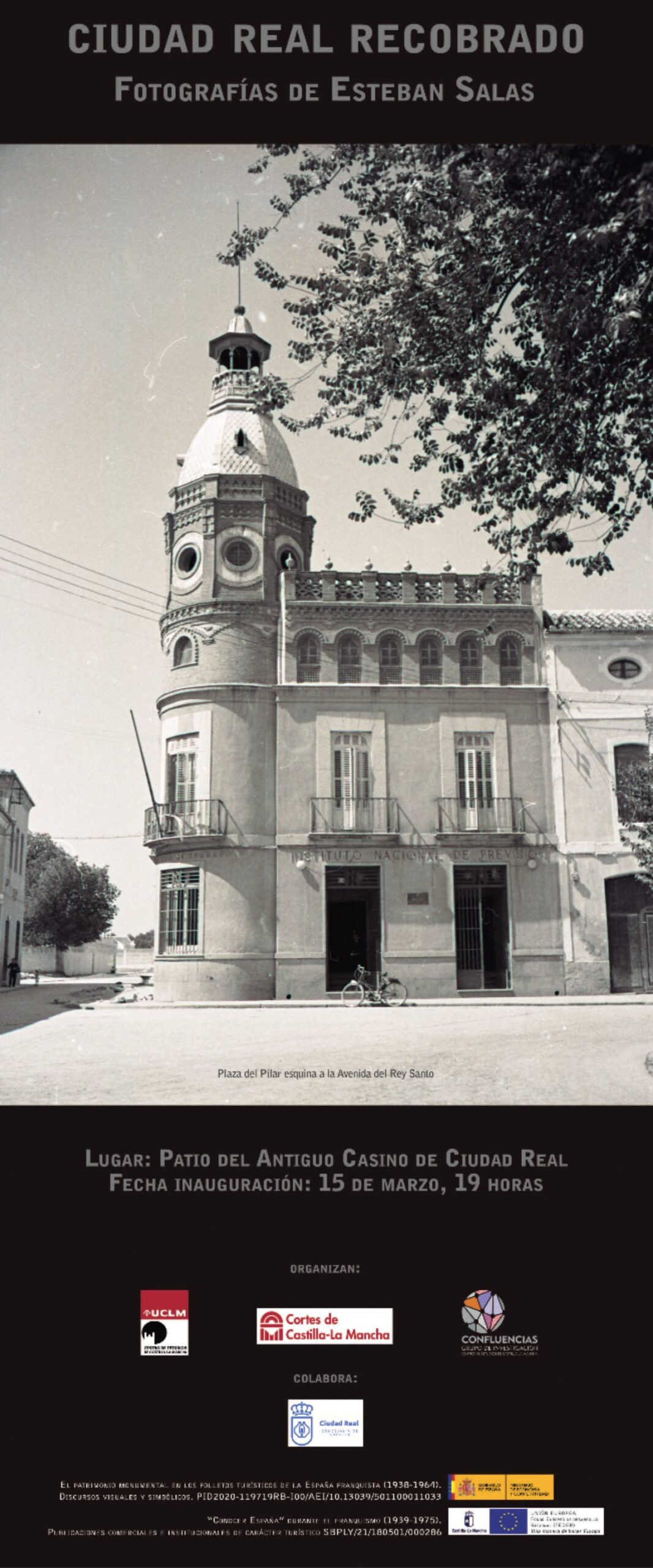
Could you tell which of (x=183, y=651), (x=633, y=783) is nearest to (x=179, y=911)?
(x=183, y=651)

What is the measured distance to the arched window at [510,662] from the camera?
10.0 m

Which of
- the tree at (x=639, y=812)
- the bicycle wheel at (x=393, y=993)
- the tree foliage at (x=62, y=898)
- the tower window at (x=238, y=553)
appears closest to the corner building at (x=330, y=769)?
the tower window at (x=238, y=553)

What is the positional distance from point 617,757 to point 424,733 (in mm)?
2192

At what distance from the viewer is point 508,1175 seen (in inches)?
146

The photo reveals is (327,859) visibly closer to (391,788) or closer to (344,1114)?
(391,788)

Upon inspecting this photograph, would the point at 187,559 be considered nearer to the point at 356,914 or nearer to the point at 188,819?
the point at 188,819

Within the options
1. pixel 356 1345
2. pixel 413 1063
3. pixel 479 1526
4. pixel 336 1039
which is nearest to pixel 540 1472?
pixel 479 1526

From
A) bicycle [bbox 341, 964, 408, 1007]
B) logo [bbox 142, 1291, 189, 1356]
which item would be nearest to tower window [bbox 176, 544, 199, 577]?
bicycle [bbox 341, 964, 408, 1007]

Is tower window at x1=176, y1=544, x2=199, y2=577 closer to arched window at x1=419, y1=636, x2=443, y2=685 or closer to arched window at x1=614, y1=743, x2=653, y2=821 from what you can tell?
arched window at x1=419, y1=636, x2=443, y2=685

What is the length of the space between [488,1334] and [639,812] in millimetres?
7869

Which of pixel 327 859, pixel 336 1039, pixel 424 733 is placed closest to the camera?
pixel 336 1039

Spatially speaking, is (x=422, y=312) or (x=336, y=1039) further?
(x=336, y=1039)

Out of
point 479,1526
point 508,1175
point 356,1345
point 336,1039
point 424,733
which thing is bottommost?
point 479,1526

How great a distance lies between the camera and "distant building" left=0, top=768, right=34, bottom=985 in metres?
5.70
